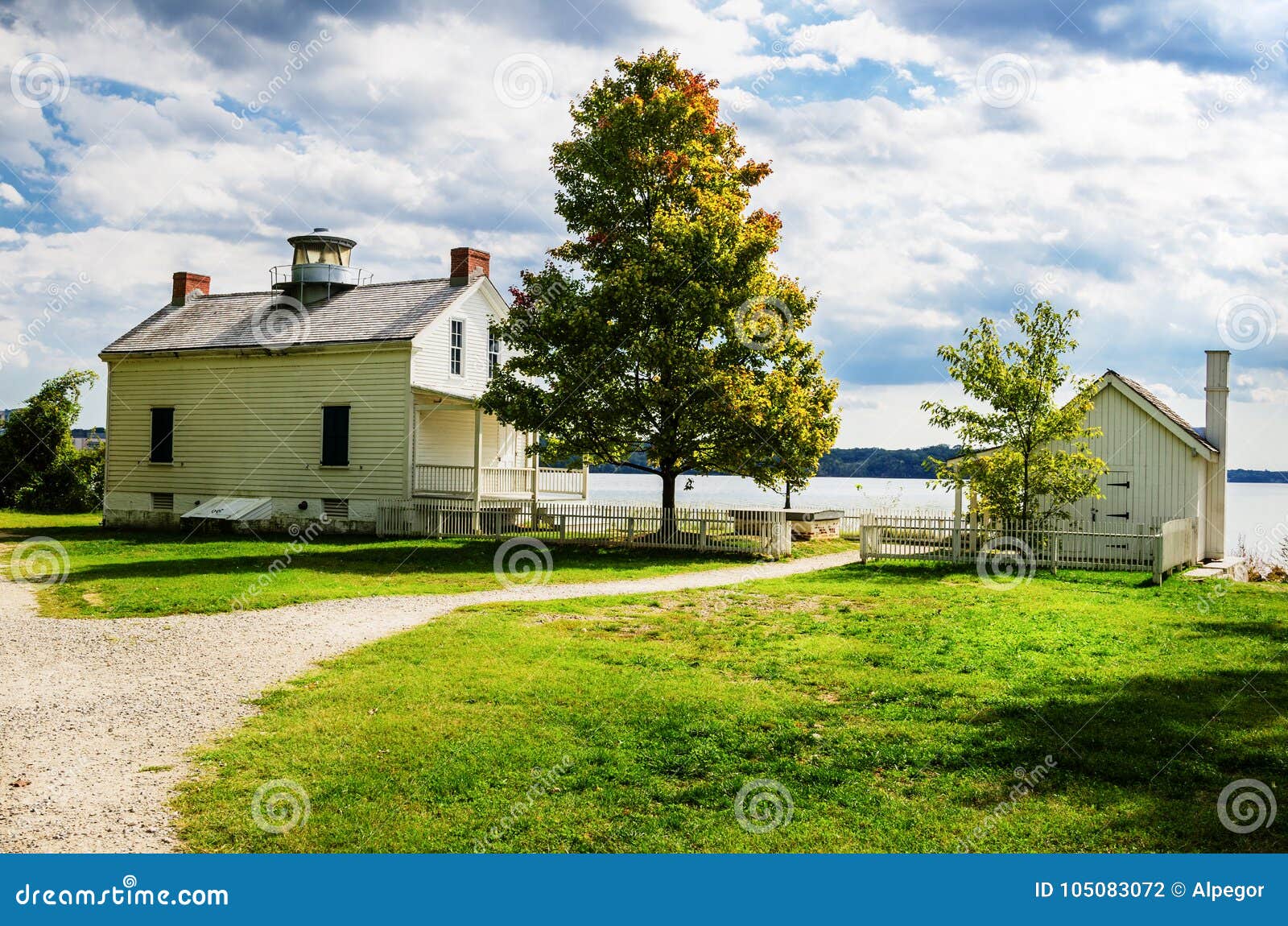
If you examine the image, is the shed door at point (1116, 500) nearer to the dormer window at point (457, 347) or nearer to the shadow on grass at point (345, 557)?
the shadow on grass at point (345, 557)

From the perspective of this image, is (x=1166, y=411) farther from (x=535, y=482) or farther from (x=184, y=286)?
(x=184, y=286)

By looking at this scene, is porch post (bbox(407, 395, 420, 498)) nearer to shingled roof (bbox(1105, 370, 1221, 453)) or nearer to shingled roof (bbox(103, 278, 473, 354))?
shingled roof (bbox(103, 278, 473, 354))

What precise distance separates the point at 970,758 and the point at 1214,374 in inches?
855

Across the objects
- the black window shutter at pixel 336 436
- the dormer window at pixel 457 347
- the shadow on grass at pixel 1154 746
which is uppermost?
the dormer window at pixel 457 347

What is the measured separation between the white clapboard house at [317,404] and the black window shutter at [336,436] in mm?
42

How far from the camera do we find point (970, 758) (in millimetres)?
7641

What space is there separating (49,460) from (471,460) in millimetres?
22560

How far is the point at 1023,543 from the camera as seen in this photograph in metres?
21.6

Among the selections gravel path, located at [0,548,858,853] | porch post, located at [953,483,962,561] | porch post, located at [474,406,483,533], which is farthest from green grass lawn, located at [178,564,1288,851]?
porch post, located at [474,406,483,533]

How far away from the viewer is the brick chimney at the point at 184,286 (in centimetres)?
3544

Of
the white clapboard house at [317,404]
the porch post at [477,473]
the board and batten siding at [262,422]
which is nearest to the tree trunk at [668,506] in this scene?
the white clapboard house at [317,404]

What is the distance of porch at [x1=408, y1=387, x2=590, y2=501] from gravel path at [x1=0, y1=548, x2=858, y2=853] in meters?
10.9

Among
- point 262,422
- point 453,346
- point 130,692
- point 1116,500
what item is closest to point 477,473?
point 453,346

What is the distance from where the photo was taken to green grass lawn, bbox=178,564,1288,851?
20.6 feet
